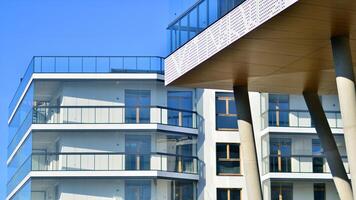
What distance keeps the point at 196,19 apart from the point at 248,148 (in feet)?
14.0

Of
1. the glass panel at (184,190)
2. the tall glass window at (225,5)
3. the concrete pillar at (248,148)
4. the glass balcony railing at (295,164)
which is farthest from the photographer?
the glass panel at (184,190)

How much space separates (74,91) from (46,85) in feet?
5.36

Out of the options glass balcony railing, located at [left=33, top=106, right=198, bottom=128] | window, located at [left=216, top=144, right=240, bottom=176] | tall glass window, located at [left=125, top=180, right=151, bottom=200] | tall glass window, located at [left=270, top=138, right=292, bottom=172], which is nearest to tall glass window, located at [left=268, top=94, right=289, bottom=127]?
tall glass window, located at [left=270, top=138, right=292, bottom=172]

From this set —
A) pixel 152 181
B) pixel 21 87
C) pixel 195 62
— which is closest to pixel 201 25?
pixel 195 62

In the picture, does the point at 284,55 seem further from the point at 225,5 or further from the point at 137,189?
the point at 137,189

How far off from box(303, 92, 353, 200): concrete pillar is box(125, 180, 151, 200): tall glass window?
18512 millimetres

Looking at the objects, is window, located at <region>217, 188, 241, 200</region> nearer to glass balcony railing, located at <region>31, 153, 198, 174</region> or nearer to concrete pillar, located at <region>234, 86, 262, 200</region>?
glass balcony railing, located at <region>31, 153, 198, 174</region>

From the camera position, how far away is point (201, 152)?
161 ft

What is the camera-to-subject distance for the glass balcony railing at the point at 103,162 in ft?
155

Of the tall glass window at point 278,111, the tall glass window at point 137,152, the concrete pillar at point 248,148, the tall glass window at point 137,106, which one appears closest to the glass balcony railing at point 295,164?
the tall glass window at point 278,111

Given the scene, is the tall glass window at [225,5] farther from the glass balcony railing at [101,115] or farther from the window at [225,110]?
the window at [225,110]

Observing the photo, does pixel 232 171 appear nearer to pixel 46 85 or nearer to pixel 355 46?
pixel 46 85

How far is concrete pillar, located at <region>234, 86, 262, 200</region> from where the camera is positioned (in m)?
27.7

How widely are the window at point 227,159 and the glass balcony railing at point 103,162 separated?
2.41 metres
